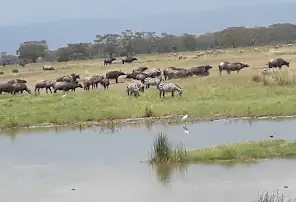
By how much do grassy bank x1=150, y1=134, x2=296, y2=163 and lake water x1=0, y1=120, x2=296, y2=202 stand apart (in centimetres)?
43

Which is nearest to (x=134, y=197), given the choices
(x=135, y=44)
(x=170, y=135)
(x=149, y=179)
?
(x=149, y=179)

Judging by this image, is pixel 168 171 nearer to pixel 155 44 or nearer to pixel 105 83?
pixel 105 83

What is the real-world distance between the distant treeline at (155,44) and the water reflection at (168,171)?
190 ft

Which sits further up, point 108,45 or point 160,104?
point 160,104

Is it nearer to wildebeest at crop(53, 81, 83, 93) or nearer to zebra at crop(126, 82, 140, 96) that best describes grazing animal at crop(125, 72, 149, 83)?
wildebeest at crop(53, 81, 83, 93)

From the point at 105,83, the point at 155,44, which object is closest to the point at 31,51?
the point at 155,44

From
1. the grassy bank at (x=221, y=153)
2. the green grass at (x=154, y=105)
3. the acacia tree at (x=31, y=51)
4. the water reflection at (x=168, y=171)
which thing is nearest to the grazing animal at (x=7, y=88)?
the green grass at (x=154, y=105)

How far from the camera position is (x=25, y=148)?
2142 cm

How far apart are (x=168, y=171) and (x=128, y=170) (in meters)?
0.97

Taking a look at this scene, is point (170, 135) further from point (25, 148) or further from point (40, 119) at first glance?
point (40, 119)

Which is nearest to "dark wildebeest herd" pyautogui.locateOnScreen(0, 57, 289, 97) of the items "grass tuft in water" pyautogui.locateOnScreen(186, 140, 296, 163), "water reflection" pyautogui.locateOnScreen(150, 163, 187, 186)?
"grass tuft in water" pyautogui.locateOnScreen(186, 140, 296, 163)

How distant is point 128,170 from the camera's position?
16828mm

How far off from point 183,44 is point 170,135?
201 feet

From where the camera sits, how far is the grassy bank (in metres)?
17.1
